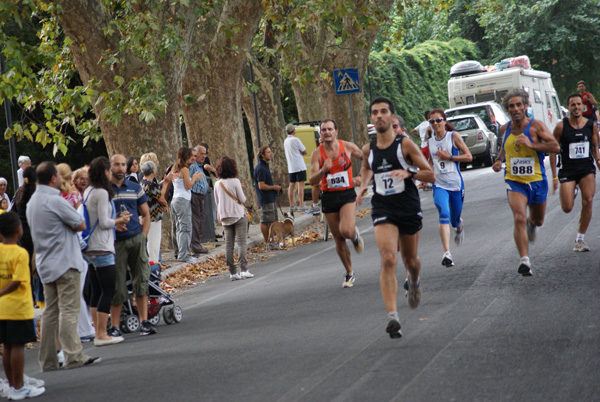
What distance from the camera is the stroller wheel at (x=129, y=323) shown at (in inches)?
397

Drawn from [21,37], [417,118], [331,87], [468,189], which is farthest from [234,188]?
[417,118]

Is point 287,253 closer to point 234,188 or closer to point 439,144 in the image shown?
point 234,188

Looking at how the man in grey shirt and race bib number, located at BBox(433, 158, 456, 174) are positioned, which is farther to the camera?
race bib number, located at BBox(433, 158, 456, 174)

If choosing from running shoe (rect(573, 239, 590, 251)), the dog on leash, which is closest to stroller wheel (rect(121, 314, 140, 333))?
running shoe (rect(573, 239, 590, 251))

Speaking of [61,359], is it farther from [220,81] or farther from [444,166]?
[220,81]

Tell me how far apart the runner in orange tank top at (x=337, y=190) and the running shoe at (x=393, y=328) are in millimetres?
3146

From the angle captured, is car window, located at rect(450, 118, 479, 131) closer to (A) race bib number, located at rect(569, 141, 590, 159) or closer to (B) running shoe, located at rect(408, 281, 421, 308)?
(A) race bib number, located at rect(569, 141, 590, 159)

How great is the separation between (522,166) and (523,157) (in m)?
0.10

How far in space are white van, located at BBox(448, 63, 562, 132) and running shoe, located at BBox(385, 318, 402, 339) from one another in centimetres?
2725

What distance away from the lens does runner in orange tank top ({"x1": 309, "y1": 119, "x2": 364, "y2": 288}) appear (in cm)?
1077

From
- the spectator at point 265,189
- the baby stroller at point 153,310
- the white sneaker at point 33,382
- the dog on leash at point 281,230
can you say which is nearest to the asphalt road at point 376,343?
the white sneaker at point 33,382

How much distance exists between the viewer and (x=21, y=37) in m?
23.8

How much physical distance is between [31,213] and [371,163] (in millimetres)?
2918

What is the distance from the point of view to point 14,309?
23.8 feet
